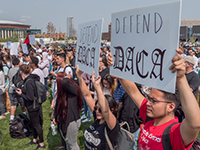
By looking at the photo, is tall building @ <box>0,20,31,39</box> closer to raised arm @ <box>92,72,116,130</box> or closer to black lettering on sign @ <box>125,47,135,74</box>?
raised arm @ <box>92,72,116,130</box>

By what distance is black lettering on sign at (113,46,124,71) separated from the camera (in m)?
2.02

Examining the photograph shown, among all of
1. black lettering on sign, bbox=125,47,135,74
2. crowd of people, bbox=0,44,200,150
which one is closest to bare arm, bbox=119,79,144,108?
crowd of people, bbox=0,44,200,150

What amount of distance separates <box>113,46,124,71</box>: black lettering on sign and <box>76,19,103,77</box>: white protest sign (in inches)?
8.6

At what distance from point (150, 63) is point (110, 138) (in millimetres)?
1054

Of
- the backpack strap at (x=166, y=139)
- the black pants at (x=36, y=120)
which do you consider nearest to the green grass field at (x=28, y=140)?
the black pants at (x=36, y=120)

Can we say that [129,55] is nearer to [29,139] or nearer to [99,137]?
[99,137]

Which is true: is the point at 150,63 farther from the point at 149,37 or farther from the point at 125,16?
the point at 125,16

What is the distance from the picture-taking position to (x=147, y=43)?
168 centimetres

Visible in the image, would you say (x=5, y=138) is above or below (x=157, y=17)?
below

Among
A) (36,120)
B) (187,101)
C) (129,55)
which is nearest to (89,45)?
(129,55)

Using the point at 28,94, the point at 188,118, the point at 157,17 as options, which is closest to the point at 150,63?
the point at 157,17

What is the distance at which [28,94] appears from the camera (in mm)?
3963

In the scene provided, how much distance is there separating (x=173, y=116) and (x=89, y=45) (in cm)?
132

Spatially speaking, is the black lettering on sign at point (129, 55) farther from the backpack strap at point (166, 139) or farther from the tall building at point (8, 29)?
the tall building at point (8, 29)
